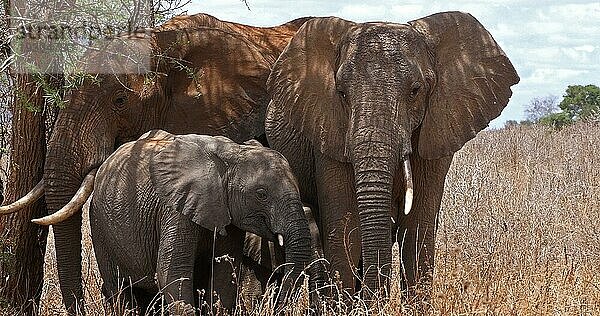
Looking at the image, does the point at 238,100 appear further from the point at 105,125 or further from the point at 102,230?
the point at 102,230

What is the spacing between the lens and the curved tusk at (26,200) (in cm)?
692

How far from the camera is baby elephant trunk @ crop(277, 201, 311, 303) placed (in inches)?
242

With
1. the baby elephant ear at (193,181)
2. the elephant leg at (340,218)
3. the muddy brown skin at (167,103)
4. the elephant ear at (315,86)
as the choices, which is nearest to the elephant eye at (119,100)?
the muddy brown skin at (167,103)

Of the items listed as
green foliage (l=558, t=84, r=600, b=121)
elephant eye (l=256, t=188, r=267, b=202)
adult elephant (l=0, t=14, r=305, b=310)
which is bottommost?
green foliage (l=558, t=84, r=600, b=121)

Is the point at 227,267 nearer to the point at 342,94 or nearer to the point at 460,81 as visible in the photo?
the point at 342,94

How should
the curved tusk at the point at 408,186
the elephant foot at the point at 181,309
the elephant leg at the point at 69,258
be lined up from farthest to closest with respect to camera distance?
the elephant leg at the point at 69,258 < the curved tusk at the point at 408,186 < the elephant foot at the point at 181,309

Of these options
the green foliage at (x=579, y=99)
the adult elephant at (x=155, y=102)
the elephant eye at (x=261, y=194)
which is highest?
the adult elephant at (x=155, y=102)

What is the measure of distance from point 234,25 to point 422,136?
2.21 m

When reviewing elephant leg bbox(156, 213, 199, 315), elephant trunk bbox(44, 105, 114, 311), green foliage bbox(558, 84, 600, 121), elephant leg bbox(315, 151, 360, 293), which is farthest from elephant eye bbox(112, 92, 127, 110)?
green foliage bbox(558, 84, 600, 121)

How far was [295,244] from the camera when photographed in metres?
6.14

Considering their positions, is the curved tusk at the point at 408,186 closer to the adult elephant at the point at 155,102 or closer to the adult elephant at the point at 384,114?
the adult elephant at the point at 384,114

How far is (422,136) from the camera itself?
21.2ft

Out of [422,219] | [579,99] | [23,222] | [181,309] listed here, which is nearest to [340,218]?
[422,219]

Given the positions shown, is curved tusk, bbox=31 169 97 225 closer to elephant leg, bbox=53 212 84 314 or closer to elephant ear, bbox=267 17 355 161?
elephant leg, bbox=53 212 84 314
